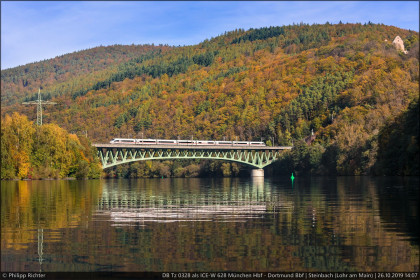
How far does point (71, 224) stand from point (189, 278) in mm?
11868

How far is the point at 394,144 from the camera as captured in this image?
273ft

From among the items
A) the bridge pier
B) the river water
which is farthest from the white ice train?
the river water

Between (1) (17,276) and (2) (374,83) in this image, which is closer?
(1) (17,276)

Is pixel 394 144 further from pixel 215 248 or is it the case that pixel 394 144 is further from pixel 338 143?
pixel 215 248

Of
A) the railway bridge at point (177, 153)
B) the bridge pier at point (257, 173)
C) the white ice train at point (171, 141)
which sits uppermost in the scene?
the white ice train at point (171, 141)

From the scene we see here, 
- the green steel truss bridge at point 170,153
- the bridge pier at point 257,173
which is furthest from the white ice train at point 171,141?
the bridge pier at point 257,173

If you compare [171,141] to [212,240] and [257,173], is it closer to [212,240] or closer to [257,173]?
[257,173]

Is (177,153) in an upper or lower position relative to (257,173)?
upper

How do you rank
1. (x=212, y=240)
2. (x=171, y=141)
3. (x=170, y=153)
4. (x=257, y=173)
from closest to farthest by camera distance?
1. (x=212, y=240)
2. (x=170, y=153)
3. (x=257, y=173)
4. (x=171, y=141)

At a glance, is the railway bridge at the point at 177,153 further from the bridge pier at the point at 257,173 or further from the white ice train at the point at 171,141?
the white ice train at the point at 171,141

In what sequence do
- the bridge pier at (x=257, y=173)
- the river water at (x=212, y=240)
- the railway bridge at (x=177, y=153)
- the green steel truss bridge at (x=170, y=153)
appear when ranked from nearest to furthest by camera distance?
the river water at (x=212, y=240) → the green steel truss bridge at (x=170, y=153) → the railway bridge at (x=177, y=153) → the bridge pier at (x=257, y=173)

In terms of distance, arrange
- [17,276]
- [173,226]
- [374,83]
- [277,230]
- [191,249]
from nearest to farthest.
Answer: [17,276] → [191,249] → [277,230] → [173,226] → [374,83]

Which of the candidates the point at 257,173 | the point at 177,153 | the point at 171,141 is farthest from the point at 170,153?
the point at 257,173

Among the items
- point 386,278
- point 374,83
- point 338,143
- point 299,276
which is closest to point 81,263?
point 299,276
